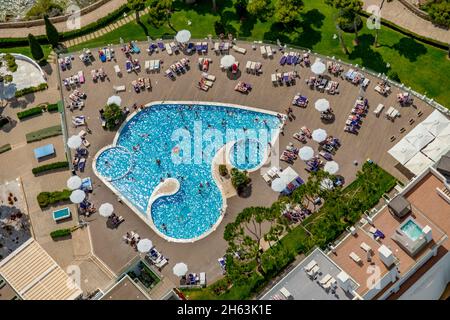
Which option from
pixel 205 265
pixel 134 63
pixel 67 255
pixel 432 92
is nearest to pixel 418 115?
pixel 432 92

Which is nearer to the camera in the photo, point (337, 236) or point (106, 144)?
point (337, 236)

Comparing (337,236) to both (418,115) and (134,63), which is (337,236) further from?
(134,63)

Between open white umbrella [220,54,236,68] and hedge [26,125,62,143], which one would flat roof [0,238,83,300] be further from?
open white umbrella [220,54,236,68]

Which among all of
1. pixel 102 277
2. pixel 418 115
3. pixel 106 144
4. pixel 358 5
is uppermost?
pixel 358 5

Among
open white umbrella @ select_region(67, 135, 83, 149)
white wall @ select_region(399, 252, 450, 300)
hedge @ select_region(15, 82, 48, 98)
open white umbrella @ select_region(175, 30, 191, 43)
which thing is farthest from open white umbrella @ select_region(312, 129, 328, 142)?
hedge @ select_region(15, 82, 48, 98)

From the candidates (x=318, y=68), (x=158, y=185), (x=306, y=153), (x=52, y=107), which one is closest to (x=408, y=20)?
(x=318, y=68)

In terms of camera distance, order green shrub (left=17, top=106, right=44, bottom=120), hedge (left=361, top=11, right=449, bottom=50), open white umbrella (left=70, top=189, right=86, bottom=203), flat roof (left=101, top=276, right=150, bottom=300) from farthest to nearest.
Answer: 1. hedge (left=361, top=11, right=449, bottom=50)
2. green shrub (left=17, top=106, right=44, bottom=120)
3. open white umbrella (left=70, top=189, right=86, bottom=203)
4. flat roof (left=101, top=276, right=150, bottom=300)

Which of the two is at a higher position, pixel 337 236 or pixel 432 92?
pixel 432 92

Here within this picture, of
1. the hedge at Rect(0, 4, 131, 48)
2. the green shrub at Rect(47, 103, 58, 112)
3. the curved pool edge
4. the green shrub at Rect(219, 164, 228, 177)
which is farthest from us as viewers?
the hedge at Rect(0, 4, 131, 48)
